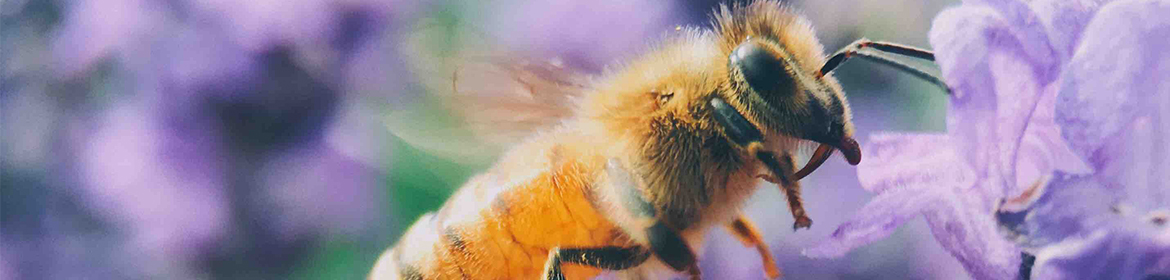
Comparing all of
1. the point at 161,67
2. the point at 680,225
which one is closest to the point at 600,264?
the point at 680,225

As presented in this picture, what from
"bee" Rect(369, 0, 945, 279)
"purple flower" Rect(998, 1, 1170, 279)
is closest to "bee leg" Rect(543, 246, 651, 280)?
"bee" Rect(369, 0, 945, 279)

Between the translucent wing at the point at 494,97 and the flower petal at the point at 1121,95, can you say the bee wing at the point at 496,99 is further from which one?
the flower petal at the point at 1121,95

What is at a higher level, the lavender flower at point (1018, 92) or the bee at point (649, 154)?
the bee at point (649, 154)

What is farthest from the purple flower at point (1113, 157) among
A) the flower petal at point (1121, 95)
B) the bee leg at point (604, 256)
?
the bee leg at point (604, 256)

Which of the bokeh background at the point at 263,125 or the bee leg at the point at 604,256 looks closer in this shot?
the bee leg at the point at 604,256

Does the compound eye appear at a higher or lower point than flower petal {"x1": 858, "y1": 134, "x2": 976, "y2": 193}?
higher

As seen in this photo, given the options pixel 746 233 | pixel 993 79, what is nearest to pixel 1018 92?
pixel 993 79

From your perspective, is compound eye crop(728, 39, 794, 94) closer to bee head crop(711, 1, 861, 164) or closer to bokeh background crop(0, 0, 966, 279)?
bee head crop(711, 1, 861, 164)
